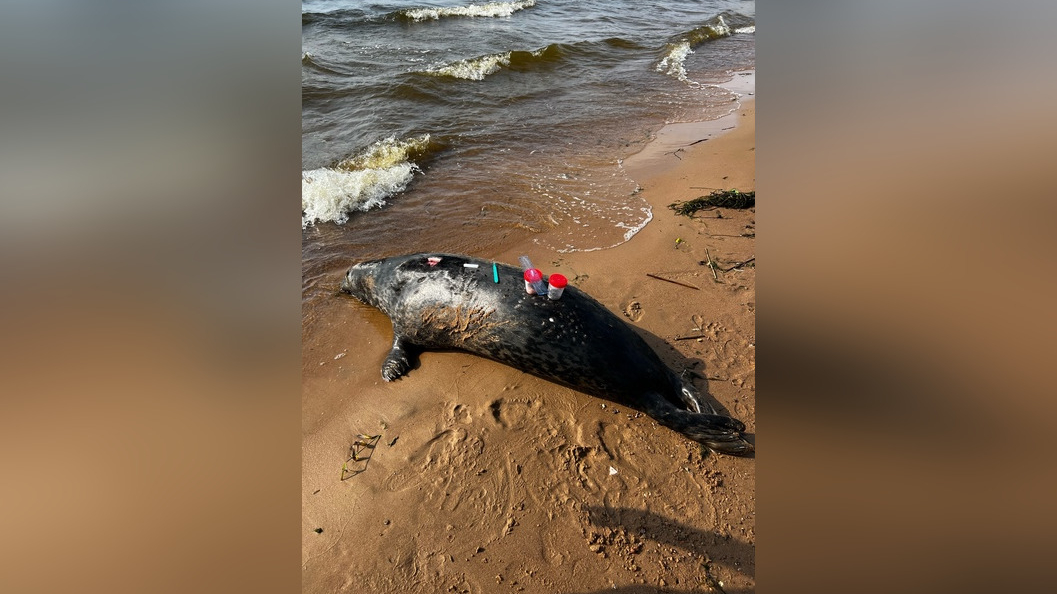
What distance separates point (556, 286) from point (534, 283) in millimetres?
310

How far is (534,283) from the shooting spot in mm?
4496

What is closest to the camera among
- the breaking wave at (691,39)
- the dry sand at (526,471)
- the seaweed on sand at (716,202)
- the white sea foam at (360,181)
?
the dry sand at (526,471)

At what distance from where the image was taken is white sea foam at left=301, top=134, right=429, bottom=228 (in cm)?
701

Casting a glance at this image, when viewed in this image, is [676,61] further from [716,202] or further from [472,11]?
[716,202]

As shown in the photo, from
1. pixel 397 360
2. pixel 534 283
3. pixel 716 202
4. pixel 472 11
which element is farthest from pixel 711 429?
pixel 472 11

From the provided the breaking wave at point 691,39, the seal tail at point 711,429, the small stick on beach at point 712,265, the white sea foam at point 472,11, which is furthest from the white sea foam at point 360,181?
the white sea foam at point 472,11

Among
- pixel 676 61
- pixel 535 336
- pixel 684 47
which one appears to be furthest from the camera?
pixel 684 47

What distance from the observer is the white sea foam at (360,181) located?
7008 millimetres

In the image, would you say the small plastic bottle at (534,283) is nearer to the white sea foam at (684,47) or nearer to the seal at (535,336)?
the seal at (535,336)

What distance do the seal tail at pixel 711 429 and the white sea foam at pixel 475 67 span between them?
10365 millimetres
